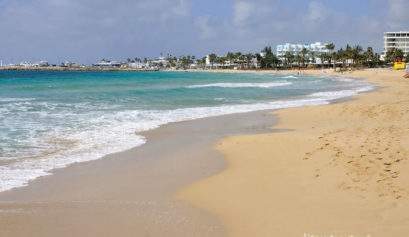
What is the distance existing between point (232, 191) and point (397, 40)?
16681 centimetres

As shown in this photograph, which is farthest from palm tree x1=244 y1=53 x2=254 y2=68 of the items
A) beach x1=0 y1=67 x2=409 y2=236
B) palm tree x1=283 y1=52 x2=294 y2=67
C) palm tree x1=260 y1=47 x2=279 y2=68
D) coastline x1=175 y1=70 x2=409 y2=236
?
beach x1=0 y1=67 x2=409 y2=236

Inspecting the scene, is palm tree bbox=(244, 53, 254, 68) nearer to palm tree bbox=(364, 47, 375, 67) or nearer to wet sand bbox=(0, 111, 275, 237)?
palm tree bbox=(364, 47, 375, 67)

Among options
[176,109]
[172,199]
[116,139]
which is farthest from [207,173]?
[176,109]

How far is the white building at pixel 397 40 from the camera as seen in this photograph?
147750 mm

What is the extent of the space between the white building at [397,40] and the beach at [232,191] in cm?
15660

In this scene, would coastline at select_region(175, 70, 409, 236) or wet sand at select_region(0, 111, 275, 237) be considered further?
wet sand at select_region(0, 111, 275, 237)

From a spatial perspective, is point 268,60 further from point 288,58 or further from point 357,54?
point 357,54

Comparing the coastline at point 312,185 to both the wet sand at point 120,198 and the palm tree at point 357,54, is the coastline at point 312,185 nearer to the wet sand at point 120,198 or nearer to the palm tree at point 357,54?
the wet sand at point 120,198

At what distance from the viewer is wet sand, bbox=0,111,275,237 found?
4.50 m

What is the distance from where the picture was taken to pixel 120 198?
5629mm

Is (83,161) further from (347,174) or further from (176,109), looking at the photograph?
(176,109)

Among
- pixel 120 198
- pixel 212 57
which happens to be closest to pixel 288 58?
pixel 212 57

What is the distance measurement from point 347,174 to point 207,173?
8.20ft

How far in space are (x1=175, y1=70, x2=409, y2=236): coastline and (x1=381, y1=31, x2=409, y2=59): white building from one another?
156 metres
